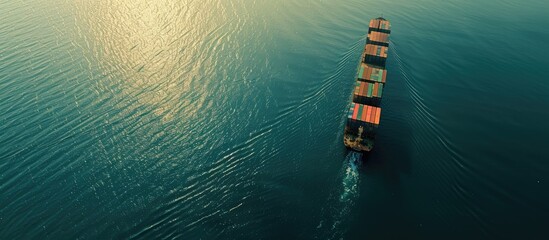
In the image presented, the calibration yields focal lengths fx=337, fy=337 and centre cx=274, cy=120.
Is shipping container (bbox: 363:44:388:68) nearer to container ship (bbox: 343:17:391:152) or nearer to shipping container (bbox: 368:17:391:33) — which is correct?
container ship (bbox: 343:17:391:152)

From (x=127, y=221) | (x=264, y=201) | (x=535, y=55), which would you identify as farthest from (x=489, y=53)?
(x=127, y=221)

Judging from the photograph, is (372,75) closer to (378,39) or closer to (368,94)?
(368,94)

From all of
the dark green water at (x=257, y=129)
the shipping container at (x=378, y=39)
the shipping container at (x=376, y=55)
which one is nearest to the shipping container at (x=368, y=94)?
the dark green water at (x=257, y=129)

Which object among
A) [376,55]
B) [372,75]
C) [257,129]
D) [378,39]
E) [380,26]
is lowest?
[257,129]

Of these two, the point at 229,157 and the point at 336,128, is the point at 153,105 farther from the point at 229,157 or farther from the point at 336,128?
the point at 336,128

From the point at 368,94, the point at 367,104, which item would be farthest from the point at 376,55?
the point at 367,104

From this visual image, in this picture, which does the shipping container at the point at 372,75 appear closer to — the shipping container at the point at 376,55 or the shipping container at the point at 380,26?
the shipping container at the point at 376,55

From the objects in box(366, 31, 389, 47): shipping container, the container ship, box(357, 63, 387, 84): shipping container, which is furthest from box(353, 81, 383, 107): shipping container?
box(366, 31, 389, 47): shipping container
